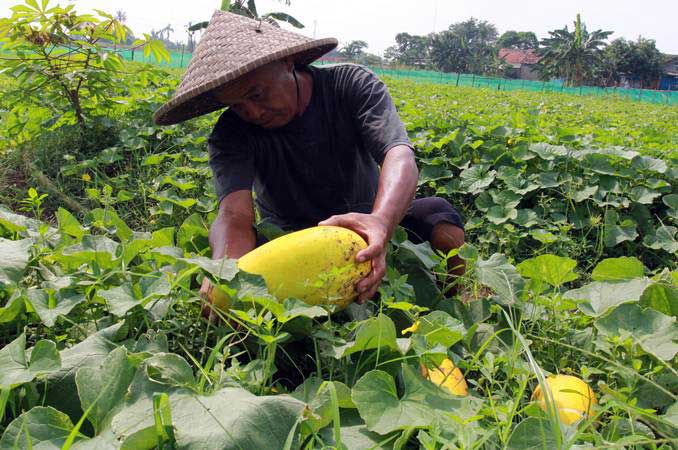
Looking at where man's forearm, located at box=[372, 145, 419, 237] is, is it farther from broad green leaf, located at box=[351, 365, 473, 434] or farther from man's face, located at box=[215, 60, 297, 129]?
broad green leaf, located at box=[351, 365, 473, 434]

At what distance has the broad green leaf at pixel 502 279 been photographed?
1.70 meters

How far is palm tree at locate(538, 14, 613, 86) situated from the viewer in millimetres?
45906

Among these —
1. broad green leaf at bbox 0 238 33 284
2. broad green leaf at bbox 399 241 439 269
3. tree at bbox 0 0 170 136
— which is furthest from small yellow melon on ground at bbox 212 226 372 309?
tree at bbox 0 0 170 136

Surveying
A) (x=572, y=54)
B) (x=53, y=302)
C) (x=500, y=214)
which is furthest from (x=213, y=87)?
(x=572, y=54)

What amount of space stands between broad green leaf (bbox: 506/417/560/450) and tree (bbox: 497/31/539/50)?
320 feet

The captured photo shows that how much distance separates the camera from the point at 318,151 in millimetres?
2572

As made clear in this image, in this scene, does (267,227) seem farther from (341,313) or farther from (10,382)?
(10,382)

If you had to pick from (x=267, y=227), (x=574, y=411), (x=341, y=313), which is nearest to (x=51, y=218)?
(x=267, y=227)

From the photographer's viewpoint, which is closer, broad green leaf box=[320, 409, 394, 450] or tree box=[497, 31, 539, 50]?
broad green leaf box=[320, 409, 394, 450]

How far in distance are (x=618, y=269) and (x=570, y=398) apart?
53 cm

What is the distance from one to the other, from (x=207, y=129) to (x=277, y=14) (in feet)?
43.5

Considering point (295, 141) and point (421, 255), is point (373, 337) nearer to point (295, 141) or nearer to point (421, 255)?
point (421, 255)

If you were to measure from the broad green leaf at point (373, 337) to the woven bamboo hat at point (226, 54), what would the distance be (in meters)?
1.10

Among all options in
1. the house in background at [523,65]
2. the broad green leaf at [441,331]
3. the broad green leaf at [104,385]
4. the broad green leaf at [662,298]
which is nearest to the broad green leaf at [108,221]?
the broad green leaf at [104,385]
